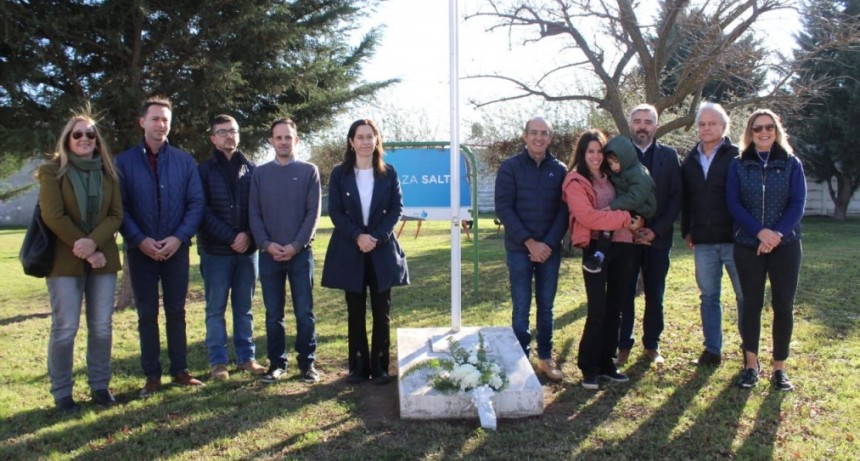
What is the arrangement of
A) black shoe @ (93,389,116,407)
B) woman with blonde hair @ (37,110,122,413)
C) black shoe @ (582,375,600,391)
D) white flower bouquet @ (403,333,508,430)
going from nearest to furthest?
white flower bouquet @ (403,333,508,430)
woman with blonde hair @ (37,110,122,413)
black shoe @ (93,389,116,407)
black shoe @ (582,375,600,391)

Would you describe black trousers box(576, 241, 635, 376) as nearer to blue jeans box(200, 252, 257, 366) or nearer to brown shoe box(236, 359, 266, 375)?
brown shoe box(236, 359, 266, 375)

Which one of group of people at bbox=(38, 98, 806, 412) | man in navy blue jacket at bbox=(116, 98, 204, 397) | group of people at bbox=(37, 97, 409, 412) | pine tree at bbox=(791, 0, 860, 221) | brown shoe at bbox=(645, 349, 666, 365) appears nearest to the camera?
group of people at bbox=(37, 97, 409, 412)

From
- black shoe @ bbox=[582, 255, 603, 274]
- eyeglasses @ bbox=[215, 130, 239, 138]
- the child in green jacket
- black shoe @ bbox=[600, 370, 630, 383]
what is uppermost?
eyeglasses @ bbox=[215, 130, 239, 138]

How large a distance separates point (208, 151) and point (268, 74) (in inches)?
48.3

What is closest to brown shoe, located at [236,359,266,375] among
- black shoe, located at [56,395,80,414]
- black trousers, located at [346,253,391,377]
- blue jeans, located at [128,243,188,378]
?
blue jeans, located at [128,243,188,378]

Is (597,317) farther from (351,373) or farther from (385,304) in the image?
(351,373)

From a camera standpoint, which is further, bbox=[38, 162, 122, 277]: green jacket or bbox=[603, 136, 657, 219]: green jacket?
bbox=[603, 136, 657, 219]: green jacket

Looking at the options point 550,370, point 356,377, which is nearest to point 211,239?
point 356,377

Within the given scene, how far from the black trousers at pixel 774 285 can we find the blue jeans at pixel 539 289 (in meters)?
1.30

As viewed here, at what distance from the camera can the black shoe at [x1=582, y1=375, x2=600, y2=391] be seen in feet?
15.6

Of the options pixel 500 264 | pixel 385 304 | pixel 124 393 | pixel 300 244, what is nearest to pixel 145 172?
pixel 300 244

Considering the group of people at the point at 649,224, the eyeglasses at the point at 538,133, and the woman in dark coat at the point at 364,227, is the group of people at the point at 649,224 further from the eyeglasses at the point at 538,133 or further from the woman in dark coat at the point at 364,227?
the woman in dark coat at the point at 364,227

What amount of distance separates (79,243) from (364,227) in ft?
6.05

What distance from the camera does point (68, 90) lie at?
7.45 metres
